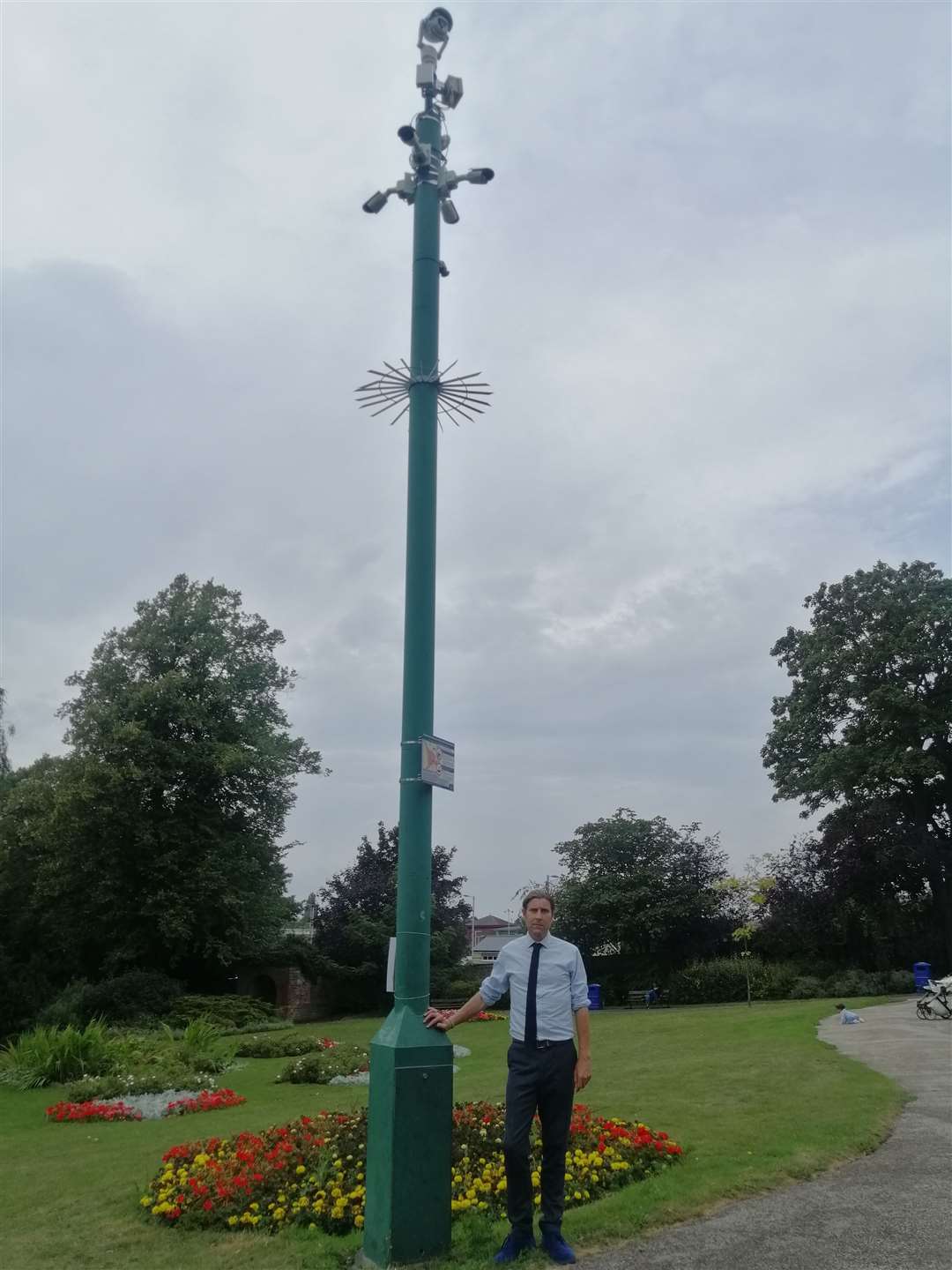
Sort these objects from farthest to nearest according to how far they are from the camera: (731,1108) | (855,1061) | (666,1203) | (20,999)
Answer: (20,999) < (855,1061) < (731,1108) < (666,1203)

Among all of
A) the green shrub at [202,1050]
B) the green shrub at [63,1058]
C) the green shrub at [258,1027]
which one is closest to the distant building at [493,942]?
the green shrub at [258,1027]

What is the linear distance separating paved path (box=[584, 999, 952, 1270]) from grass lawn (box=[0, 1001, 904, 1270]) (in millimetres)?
220

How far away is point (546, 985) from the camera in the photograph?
514 cm

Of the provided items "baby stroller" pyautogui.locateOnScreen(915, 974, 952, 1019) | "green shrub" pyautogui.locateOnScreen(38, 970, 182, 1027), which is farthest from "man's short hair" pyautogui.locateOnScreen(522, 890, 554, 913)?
"green shrub" pyautogui.locateOnScreen(38, 970, 182, 1027)

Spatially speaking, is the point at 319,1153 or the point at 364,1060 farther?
the point at 364,1060

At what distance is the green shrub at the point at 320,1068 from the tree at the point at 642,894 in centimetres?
2121

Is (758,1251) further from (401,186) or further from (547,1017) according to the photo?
(401,186)

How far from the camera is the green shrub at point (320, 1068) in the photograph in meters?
14.1

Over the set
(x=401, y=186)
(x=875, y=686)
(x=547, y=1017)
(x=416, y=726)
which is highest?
(x=875, y=686)

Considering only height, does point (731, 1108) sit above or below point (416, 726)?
below

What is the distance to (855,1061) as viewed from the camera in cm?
1240

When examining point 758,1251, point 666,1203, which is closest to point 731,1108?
point 666,1203

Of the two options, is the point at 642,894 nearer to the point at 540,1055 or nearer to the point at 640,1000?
the point at 640,1000

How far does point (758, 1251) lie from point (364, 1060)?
10724mm
